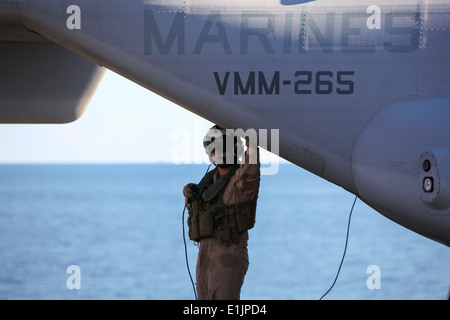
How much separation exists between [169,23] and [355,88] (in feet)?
5.74

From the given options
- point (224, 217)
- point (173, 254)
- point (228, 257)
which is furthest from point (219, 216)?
point (173, 254)

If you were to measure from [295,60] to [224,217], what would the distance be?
5.20ft

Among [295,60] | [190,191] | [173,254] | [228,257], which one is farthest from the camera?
[173,254]

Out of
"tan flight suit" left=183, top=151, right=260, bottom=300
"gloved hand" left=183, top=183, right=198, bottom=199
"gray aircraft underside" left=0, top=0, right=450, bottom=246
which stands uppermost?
"gray aircraft underside" left=0, top=0, right=450, bottom=246

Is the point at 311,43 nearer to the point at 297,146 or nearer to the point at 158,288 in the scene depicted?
the point at 297,146

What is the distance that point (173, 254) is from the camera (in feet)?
174

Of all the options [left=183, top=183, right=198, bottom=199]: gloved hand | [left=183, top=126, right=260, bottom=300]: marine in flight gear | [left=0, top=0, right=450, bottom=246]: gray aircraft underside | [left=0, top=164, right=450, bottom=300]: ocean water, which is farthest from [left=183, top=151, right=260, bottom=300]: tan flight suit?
[left=0, top=164, right=450, bottom=300]: ocean water

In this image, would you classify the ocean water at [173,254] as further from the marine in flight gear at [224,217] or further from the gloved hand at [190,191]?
the gloved hand at [190,191]

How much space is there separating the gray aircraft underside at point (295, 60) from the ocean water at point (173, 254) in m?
1.22

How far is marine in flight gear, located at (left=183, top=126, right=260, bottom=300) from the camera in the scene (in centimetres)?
661

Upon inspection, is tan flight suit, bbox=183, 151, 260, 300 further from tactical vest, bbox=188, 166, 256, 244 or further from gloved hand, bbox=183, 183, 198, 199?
gloved hand, bbox=183, 183, 198, 199

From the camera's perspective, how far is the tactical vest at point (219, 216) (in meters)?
6.70

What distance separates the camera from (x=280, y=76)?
7270mm

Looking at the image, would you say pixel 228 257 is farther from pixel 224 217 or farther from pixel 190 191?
pixel 190 191
